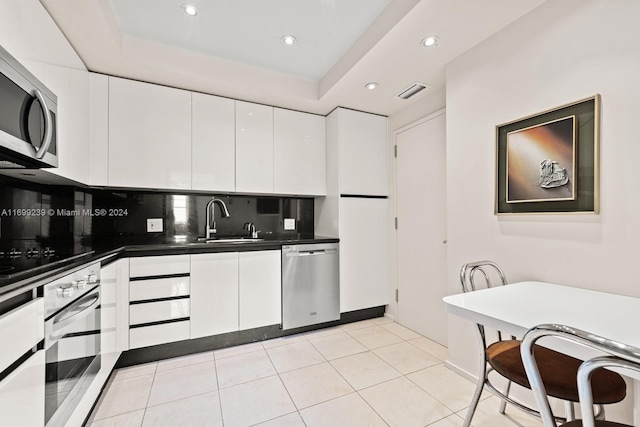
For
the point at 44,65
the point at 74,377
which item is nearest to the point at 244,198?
the point at 44,65

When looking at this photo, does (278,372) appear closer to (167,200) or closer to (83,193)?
(167,200)

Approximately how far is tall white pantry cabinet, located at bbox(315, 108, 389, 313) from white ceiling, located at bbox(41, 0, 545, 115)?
1.30 ft

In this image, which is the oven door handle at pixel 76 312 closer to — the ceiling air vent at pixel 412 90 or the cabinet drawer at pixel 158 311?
the cabinet drawer at pixel 158 311

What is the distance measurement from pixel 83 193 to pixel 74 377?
1686 millimetres

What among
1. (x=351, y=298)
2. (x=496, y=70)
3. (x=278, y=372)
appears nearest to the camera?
(x=496, y=70)

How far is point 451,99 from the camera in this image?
210 cm

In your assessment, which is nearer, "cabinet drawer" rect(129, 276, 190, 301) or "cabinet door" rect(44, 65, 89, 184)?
"cabinet door" rect(44, 65, 89, 184)

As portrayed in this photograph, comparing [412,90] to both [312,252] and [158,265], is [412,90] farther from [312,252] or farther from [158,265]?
[158,265]

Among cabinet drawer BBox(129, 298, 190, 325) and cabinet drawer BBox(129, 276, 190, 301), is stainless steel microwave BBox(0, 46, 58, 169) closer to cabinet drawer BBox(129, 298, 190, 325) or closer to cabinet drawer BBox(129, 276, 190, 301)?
cabinet drawer BBox(129, 276, 190, 301)

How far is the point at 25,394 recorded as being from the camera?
0.91 metres

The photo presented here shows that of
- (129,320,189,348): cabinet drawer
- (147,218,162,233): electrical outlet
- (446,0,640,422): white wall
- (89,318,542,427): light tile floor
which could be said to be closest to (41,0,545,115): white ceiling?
(446,0,640,422): white wall

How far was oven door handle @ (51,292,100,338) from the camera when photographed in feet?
3.70

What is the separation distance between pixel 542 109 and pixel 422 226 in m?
1.37

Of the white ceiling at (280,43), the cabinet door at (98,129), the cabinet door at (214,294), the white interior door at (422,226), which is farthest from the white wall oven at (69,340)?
the white interior door at (422,226)
